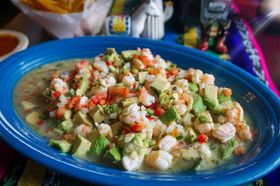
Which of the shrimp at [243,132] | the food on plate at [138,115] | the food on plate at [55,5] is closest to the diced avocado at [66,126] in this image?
the food on plate at [138,115]

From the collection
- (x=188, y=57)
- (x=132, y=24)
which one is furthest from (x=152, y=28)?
(x=188, y=57)

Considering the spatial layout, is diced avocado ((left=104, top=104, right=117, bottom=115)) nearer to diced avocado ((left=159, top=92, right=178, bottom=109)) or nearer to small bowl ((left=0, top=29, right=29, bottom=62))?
diced avocado ((left=159, top=92, right=178, bottom=109))

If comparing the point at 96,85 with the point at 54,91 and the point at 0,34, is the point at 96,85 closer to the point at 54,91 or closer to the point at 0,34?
the point at 54,91

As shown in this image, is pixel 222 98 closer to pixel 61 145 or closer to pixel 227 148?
pixel 227 148

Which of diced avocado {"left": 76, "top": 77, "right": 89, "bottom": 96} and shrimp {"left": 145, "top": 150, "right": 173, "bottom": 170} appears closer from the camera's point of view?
shrimp {"left": 145, "top": 150, "right": 173, "bottom": 170}

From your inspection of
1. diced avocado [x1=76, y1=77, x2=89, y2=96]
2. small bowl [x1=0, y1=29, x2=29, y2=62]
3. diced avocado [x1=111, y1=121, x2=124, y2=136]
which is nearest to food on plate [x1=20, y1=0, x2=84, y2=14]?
small bowl [x1=0, y1=29, x2=29, y2=62]

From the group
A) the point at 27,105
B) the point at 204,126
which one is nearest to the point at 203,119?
the point at 204,126

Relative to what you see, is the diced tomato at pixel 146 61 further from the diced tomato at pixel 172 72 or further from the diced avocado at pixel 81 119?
the diced avocado at pixel 81 119
